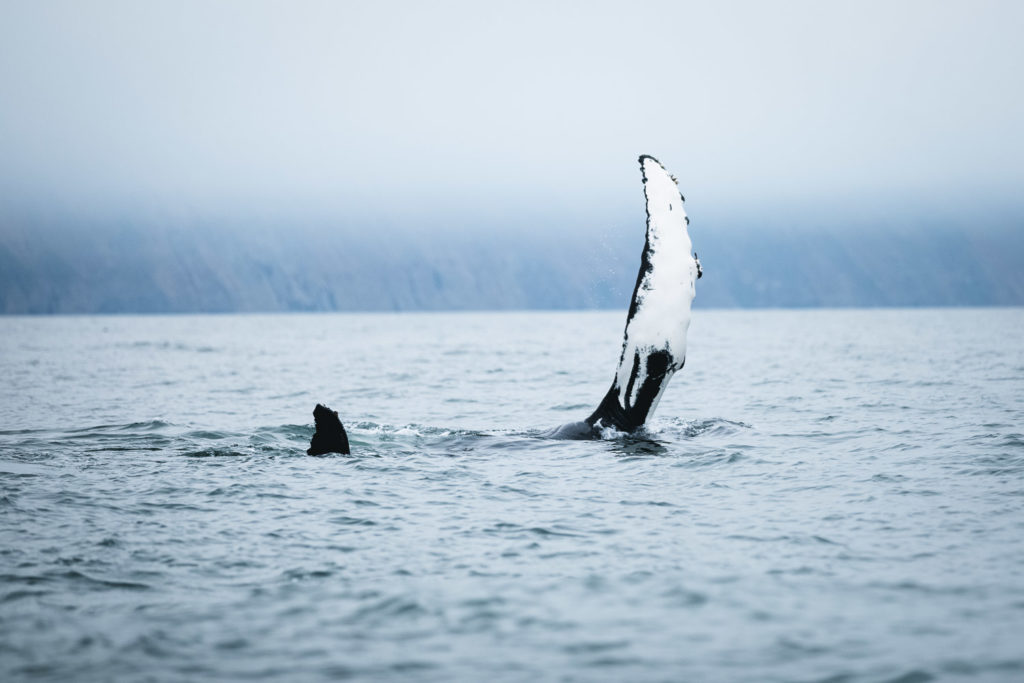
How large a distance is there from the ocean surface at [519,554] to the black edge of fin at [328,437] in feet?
0.83

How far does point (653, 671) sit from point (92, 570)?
424 centimetres

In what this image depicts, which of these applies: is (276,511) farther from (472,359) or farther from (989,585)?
(472,359)

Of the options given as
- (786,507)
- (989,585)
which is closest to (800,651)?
(989,585)

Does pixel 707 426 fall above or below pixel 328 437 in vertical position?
below

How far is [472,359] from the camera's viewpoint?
44.2 metres

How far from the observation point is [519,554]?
295 inches

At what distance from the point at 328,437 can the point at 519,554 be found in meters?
5.64

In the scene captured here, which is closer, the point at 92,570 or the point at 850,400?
the point at 92,570

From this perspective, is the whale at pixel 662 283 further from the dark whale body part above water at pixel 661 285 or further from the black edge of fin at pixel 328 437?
the black edge of fin at pixel 328 437

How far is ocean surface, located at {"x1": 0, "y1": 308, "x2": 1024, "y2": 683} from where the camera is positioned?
5.45m

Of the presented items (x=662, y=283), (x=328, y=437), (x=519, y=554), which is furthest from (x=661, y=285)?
(x=328, y=437)

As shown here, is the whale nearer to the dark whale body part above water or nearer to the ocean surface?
the dark whale body part above water

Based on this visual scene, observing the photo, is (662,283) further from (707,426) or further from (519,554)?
(707,426)

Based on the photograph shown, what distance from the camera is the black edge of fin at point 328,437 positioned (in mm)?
12383
